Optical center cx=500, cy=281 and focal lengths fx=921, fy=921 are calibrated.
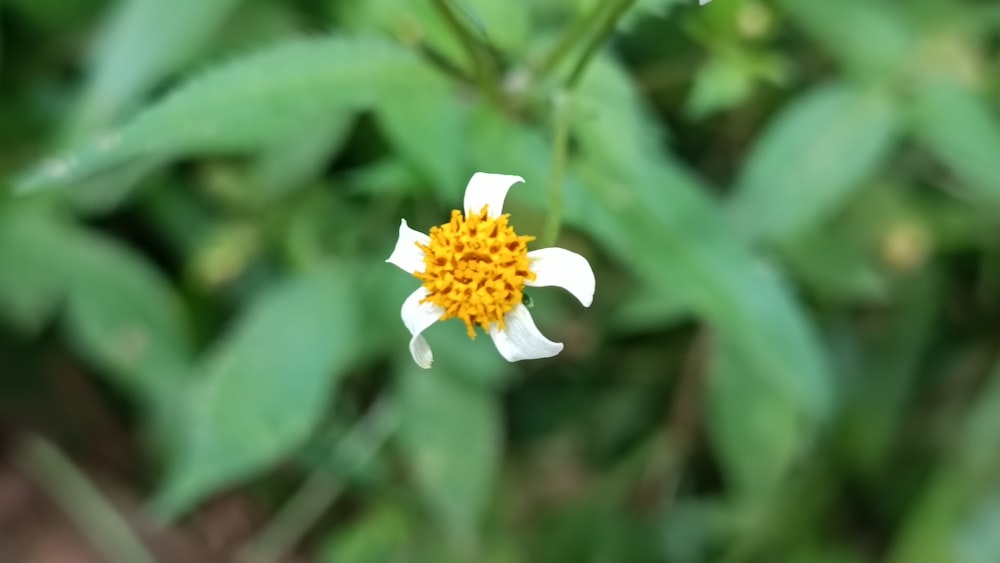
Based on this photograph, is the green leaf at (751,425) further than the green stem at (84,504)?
No

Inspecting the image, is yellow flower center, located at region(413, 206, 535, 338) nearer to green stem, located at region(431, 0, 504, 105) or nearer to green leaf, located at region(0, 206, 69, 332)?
green stem, located at region(431, 0, 504, 105)

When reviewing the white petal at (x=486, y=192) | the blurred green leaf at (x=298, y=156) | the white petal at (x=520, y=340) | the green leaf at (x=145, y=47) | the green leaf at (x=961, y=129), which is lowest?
the white petal at (x=520, y=340)

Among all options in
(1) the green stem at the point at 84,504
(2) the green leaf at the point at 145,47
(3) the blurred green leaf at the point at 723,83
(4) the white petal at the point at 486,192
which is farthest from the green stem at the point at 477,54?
(1) the green stem at the point at 84,504

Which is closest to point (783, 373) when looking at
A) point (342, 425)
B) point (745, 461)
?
point (745, 461)

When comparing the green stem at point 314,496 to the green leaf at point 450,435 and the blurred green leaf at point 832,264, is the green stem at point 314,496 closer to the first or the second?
the green leaf at point 450,435

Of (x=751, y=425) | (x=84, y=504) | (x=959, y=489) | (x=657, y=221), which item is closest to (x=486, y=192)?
(x=657, y=221)

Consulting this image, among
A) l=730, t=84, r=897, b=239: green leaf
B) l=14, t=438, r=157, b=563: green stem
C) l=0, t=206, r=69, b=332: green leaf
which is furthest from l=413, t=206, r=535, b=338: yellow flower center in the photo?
l=14, t=438, r=157, b=563: green stem

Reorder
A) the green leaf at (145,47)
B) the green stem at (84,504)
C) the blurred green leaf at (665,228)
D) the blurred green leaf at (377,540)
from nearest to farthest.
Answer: the blurred green leaf at (665,228)
the green leaf at (145,47)
the blurred green leaf at (377,540)
the green stem at (84,504)
